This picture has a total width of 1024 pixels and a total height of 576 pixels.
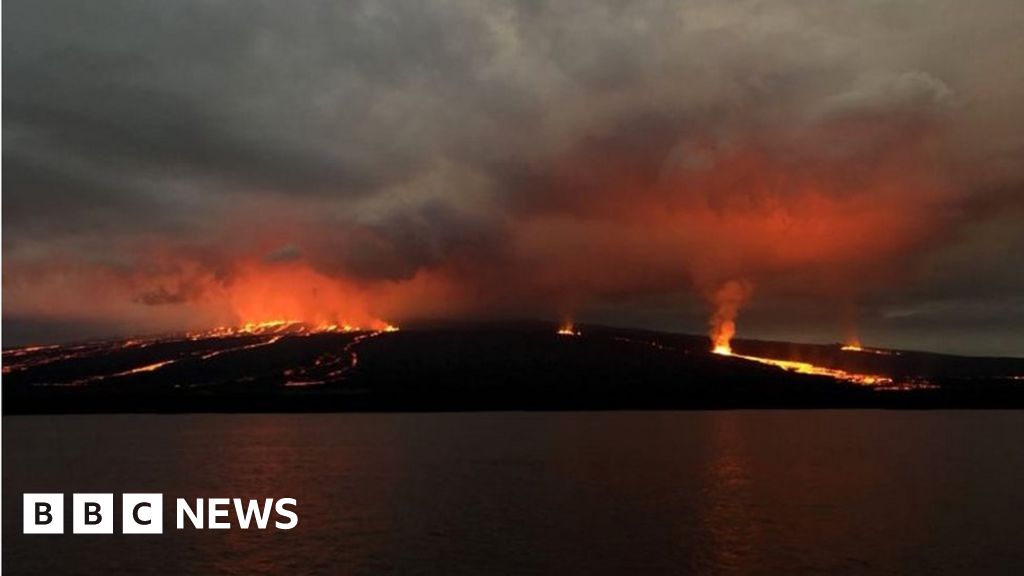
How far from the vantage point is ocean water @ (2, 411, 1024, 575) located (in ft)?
149

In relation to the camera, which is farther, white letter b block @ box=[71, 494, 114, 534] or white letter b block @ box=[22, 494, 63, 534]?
white letter b block @ box=[71, 494, 114, 534]

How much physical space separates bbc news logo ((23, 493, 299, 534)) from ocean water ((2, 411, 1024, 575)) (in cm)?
118

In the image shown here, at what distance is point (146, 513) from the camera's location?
6319 centimetres

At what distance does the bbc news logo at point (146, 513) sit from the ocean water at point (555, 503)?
1.18m

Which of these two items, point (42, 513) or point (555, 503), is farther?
point (555, 503)

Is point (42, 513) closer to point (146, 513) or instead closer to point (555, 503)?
point (146, 513)

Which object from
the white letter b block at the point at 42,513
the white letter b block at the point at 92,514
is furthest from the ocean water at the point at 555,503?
the white letter b block at the point at 92,514

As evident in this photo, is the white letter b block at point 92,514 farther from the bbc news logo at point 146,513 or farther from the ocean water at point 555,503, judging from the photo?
the ocean water at point 555,503

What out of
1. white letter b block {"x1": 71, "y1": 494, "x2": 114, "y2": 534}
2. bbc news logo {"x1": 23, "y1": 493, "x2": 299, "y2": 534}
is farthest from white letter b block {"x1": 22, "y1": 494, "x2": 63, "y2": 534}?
white letter b block {"x1": 71, "y1": 494, "x2": 114, "y2": 534}

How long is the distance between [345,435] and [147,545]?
356 feet

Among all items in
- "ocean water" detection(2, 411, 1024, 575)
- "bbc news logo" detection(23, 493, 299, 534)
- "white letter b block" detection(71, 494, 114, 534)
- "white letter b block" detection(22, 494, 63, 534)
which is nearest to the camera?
"ocean water" detection(2, 411, 1024, 575)

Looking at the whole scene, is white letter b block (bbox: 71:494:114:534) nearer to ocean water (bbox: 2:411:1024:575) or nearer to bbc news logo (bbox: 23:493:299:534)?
bbc news logo (bbox: 23:493:299:534)

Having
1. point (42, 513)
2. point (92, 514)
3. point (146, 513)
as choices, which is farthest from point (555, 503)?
point (42, 513)

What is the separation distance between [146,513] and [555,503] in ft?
89.4
